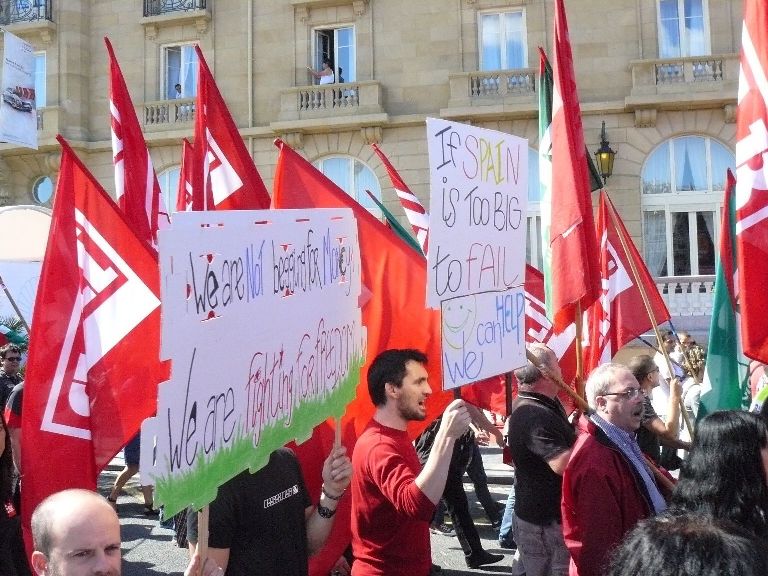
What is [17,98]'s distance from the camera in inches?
408

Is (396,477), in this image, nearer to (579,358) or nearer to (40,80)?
(579,358)

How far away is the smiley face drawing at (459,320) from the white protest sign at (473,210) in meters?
0.04

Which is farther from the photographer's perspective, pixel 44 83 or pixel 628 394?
pixel 44 83

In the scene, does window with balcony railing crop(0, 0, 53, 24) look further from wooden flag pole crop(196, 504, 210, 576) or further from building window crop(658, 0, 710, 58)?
wooden flag pole crop(196, 504, 210, 576)

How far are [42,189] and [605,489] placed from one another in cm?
1888

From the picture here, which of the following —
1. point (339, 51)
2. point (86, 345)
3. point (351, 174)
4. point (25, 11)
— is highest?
point (25, 11)

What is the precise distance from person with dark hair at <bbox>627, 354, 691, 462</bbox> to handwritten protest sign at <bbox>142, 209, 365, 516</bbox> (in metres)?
2.19

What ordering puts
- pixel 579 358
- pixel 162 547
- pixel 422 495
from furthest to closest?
pixel 162 547 → pixel 579 358 → pixel 422 495

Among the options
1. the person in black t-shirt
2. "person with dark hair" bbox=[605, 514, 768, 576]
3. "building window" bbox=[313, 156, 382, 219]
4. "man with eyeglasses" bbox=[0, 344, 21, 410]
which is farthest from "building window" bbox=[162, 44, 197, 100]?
"person with dark hair" bbox=[605, 514, 768, 576]

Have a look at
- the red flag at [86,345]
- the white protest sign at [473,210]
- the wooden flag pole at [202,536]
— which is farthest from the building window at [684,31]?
the wooden flag pole at [202,536]

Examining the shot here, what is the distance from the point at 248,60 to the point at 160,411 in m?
16.7

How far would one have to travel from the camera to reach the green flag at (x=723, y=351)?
4.67 metres

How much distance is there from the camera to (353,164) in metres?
17.4

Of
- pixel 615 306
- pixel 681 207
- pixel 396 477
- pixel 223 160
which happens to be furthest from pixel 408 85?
pixel 396 477
